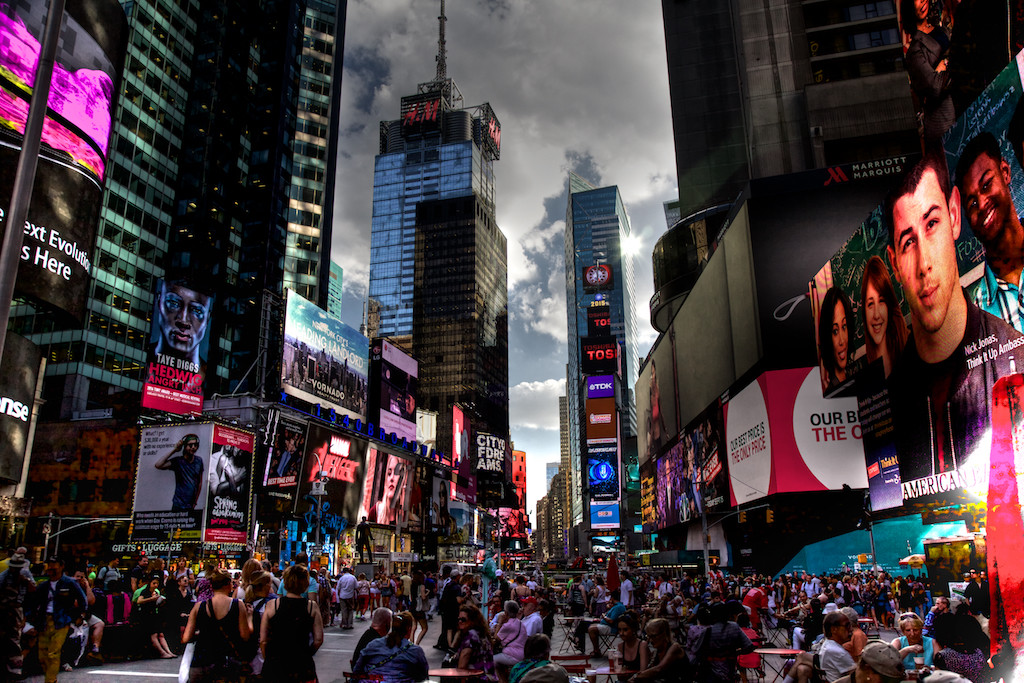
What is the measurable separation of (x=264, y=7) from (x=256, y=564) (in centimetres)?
9670

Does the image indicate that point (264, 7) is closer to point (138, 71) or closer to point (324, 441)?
point (138, 71)

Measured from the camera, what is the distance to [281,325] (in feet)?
150

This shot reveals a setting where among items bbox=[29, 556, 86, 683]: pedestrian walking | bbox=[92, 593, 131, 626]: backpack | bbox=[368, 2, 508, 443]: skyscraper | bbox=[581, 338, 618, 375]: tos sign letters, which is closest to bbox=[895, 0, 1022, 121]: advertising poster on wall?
bbox=[29, 556, 86, 683]: pedestrian walking

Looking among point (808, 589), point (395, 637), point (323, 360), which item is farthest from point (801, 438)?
point (395, 637)

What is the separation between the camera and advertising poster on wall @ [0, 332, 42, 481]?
2614 centimetres

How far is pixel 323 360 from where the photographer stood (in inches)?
1984

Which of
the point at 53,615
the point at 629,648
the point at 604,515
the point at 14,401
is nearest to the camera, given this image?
the point at 629,648

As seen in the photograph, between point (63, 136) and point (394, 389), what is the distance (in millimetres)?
40886

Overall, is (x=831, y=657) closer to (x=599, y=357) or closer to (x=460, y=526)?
(x=460, y=526)

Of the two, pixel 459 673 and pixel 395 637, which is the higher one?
pixel 395 637

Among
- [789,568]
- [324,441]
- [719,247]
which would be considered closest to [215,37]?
[324,441]

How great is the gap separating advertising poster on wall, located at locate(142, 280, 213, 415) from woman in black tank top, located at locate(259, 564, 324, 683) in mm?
33216

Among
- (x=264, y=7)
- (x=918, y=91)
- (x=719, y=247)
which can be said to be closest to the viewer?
(x=918, y=91)

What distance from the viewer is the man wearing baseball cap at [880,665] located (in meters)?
4.84
